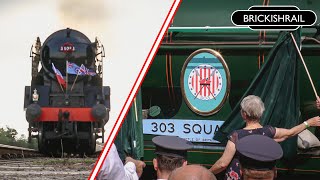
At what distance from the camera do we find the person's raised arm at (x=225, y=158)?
8.59ft

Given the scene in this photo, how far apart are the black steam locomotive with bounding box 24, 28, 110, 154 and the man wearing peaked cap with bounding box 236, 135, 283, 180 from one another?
436 centimetres

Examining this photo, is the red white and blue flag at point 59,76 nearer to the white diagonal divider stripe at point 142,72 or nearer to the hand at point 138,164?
the hand at point 138,164

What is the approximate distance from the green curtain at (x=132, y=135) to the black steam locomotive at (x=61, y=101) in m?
4.01

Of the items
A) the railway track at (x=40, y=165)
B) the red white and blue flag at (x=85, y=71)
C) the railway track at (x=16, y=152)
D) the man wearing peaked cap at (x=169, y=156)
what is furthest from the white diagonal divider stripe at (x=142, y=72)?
the railway track at (x=16, y=152)

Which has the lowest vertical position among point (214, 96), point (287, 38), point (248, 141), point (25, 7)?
point (248, 141)

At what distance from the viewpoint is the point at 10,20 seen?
3.42 m

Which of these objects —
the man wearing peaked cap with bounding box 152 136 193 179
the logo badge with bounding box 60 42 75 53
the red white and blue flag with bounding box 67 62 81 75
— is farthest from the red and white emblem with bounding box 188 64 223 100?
the red white and blue flag with bounding box 67 62 81 75

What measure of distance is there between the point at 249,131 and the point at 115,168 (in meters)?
0.55

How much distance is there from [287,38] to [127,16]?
2.00ft

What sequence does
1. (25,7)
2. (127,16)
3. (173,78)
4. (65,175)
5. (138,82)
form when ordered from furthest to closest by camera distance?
(65,175), (25,7), (173,78), (127,16), (138,82)

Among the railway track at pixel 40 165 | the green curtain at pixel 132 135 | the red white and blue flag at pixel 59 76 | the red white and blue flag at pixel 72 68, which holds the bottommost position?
the railway track at pixel 40 165

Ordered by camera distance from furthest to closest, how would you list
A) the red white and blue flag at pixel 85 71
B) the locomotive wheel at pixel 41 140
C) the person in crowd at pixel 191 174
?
the locomotive wheel at pixel 41 140 → the red white and blue flag at pixel 85 71 → the person in crowd at pixel 191 174

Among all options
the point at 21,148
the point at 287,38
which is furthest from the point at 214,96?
the point at 21,148

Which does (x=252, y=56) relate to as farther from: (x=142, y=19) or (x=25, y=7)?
(x=25, y=7)
